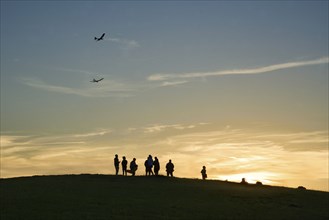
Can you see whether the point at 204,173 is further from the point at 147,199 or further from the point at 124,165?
the point at 147,199

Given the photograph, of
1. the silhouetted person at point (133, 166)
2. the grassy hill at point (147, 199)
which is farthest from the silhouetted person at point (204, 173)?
the silhouetted person at point (133, 166)

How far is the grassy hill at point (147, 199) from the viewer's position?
31094 mm

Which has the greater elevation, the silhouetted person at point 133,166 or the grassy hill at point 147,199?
the silhouetted person at point 133,166

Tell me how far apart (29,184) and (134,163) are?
11.4 m

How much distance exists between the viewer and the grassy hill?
102ft

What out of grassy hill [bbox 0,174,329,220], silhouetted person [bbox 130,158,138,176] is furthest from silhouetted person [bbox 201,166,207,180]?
silhouetted person [bbox 130,158,138,176]

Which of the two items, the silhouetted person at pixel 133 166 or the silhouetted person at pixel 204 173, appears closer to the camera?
the silhouetted person at pixel 133 166

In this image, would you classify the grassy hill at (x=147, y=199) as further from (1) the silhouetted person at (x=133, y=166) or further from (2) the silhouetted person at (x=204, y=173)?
(2) the silhouetted person at (x=204, y=173)

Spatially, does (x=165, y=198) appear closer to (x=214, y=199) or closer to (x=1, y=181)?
(x=214, y=199)

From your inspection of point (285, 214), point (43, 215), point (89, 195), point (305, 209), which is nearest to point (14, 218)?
point (43, 215)

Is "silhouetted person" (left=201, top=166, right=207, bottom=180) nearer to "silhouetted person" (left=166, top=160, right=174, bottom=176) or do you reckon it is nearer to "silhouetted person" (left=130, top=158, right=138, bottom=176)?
"silhouetted person" (left=166, top=160, right=174, bottom=176)

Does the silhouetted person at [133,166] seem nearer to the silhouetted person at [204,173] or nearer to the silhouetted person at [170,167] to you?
the silhouetted person at [170,167]

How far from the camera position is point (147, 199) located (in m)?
36.0

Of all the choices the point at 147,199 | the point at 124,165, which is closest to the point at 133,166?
the point at 124,165
